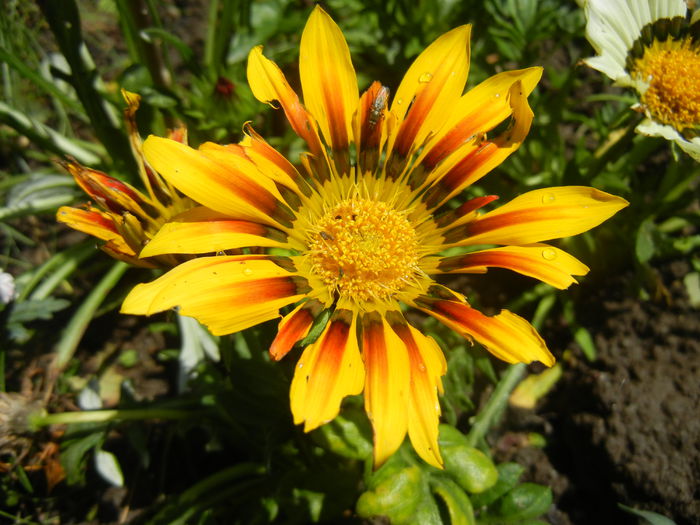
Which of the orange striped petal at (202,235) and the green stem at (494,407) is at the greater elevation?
the orange striped petal at (202,235)

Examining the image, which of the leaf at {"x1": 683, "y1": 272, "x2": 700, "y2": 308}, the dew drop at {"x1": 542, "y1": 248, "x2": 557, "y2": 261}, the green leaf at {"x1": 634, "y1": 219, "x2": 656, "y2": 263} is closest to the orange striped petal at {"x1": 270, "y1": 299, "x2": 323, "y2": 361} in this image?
the dew drop at {"x1": 542, "y1": 248, "x2": 557, "y2": 261}

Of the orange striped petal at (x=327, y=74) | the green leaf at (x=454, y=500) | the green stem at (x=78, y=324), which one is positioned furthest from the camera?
the green stem at (x=78, y=324)

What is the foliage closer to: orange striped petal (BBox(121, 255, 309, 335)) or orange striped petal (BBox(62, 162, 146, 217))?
orange striped petal (BBox(121, 255, 309, 335))

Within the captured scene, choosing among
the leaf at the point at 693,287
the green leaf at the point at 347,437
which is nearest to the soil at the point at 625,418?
the leaf at the point at 693,287

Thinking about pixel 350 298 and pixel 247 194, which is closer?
pixel 247 194

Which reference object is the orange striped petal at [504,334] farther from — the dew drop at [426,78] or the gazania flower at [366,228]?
the dew drop at [426,78]

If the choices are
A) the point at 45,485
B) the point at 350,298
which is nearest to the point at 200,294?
the point at 350,298

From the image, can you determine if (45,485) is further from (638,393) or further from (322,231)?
(638,393)

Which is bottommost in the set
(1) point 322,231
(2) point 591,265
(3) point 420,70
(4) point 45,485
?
(4) point 45,485
